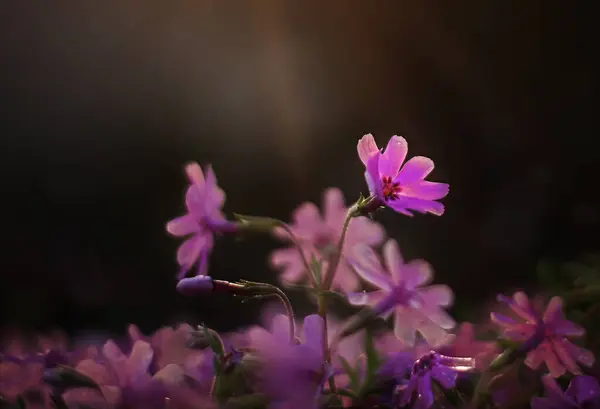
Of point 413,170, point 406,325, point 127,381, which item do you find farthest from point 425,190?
point 127,381

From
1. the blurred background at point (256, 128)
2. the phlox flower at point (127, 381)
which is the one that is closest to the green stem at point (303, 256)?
the phlox flower at point (127, 381)

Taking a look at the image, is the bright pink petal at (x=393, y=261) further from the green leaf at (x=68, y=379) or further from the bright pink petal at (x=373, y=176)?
the green leaf at (x=68, y=379)

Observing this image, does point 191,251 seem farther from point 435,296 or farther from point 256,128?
point 256,128

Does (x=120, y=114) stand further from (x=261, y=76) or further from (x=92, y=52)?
(x=261, y=76)

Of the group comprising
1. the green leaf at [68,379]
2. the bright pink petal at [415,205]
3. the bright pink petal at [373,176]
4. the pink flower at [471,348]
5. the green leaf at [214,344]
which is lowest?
the green leaf at [68,379]

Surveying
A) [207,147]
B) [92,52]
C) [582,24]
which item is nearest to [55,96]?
[92,52]
